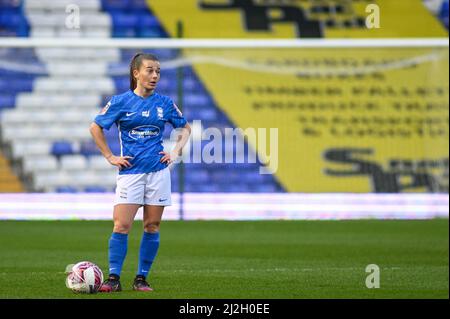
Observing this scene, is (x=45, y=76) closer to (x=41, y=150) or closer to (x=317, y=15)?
(x=41, y=150)

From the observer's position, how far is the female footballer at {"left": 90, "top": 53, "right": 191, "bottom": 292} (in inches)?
322

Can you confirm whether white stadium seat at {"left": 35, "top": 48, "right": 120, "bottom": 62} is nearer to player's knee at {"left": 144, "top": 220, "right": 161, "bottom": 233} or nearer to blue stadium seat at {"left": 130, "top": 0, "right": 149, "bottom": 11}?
blue stadium seat at {"left": 130, "top": 0, "right": 149, "bottom": 11}

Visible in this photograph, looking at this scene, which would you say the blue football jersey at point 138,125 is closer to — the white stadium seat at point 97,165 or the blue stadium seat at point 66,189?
the blue stadium seat at point 66,189

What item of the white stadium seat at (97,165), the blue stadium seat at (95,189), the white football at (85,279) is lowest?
the white football at (85,279)

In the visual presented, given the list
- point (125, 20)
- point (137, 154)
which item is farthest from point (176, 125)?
point (125, 20)

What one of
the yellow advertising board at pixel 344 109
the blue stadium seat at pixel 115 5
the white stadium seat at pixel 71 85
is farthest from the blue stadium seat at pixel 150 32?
the white stadium seat at pixel 71 85

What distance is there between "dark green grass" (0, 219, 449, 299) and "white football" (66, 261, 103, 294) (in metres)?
0.09

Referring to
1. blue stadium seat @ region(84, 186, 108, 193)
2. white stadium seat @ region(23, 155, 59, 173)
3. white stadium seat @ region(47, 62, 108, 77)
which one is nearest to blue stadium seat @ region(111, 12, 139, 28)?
white stadium seat @ region(47, 62, 108, 77)

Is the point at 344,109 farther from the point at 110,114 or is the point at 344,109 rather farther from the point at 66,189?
the point at 110,114

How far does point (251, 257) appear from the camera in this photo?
1159 centimetres

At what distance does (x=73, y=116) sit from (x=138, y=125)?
9580mm

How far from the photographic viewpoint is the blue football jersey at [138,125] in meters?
8.20

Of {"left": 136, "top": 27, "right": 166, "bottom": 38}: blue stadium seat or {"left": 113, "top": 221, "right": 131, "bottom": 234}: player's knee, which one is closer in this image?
{"left": 113, "top": 221, "right": 131, "bottom": 234}: player's knee

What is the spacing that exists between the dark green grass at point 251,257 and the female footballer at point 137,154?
470 millimetres
